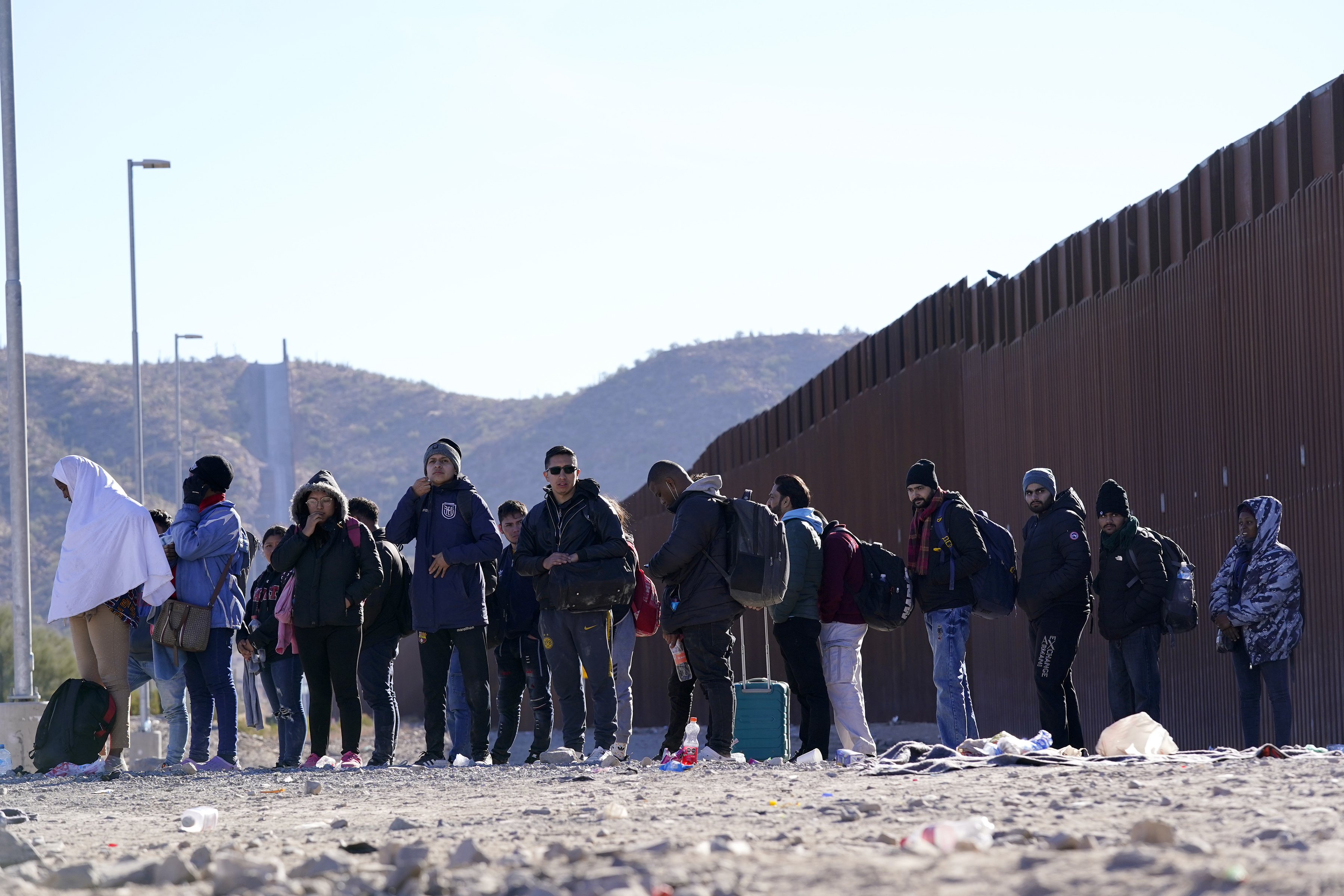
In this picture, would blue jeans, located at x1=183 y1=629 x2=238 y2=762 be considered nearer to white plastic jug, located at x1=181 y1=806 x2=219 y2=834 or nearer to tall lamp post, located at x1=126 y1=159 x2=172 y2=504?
white plastic jug, located at x1=181 y1=806 x2=219 y2=834

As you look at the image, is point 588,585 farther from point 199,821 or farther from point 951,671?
point 199,821

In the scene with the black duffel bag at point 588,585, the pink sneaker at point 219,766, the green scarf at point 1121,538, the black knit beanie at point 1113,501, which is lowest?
the pink sneaker at point 219,766

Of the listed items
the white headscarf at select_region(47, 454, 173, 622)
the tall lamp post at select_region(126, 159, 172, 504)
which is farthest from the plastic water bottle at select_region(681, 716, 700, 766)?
the tall lamp post at select_region(126, 159, 172, 504)

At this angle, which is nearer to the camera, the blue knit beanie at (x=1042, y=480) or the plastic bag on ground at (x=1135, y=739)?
the plastic bag on ground at (x=1135, y=739)

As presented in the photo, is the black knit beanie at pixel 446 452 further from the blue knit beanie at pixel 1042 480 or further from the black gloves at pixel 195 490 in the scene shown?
the blue knit beanie at pixel 1042 480

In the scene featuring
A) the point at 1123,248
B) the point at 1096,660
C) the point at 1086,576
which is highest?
the point at 1123,248

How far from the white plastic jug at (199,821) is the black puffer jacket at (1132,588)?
5.34 meters

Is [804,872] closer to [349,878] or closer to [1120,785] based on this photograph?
[349,878]

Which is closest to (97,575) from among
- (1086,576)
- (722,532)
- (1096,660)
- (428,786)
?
(428,786)

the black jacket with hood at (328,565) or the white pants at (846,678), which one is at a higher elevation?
the black jacket with hood at (328,565)

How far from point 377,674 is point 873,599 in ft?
10.1

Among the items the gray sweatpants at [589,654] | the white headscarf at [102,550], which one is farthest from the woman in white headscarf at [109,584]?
the gray sweatpants at [589,654]

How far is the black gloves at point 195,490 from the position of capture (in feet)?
34.7

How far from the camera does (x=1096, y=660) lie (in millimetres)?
15062
